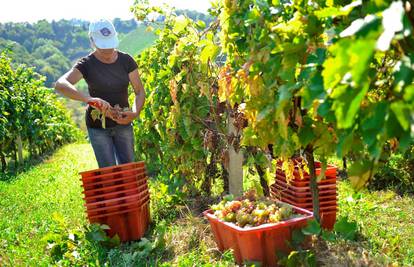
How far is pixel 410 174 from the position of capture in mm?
5289

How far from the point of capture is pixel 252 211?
3135 millimetres

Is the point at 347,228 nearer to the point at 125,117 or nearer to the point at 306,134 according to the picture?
the point at 306,134

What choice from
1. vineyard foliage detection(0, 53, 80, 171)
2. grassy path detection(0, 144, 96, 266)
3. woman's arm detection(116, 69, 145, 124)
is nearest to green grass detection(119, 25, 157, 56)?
vineyard foliage detection(0, 53, 80, 171)

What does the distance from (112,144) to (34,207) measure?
192 cm

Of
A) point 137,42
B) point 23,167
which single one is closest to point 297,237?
point 23,167

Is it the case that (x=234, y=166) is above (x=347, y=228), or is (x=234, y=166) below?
above

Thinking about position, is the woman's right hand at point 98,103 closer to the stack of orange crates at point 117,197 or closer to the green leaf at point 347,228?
the stack of orange crates at point 117,197

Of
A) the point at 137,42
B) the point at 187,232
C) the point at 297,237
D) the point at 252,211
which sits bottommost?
the point at 187,232

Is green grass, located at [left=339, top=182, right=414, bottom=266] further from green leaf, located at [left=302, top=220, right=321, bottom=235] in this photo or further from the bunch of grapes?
the bunch of grapes

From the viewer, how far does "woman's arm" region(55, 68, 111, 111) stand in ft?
12.3

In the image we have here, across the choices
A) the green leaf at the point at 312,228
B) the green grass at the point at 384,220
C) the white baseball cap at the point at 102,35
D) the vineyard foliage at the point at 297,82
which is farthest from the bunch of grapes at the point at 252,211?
the white baseball cap at the point at 102,35

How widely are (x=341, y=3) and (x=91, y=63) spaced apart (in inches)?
95.5

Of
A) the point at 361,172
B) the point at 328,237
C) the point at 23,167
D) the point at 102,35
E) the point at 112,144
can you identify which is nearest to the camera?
the point at 361,172

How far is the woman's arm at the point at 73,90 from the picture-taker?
3.76m
